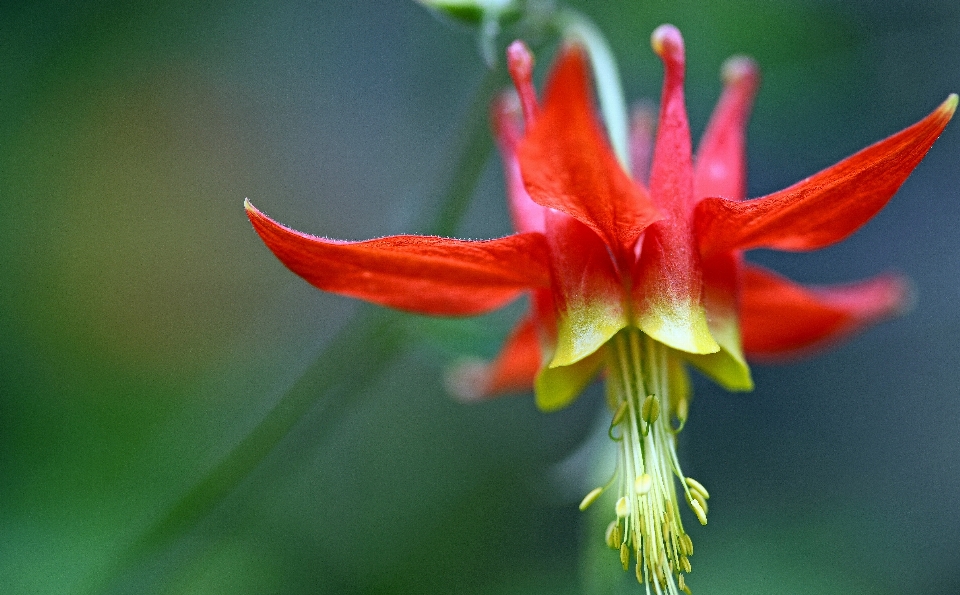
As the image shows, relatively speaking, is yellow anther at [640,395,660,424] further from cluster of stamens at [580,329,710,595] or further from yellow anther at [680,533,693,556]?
yellow anther at [680,533,693,556]

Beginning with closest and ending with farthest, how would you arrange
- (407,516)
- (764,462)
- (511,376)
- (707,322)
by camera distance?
(707,322)
(511,376)
(407,516)
(764,462)

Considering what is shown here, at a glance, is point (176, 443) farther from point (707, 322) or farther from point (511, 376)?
point (707, 322)

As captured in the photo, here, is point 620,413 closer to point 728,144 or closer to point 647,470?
point 647,470

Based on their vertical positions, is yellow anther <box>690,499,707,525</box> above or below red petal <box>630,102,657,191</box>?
below

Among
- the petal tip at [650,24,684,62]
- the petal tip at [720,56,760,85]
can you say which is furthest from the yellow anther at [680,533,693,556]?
the petal tip at [720,56,760,85]

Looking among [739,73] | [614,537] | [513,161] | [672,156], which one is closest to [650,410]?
[614,537]

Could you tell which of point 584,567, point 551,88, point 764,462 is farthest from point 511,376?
point 764,462
